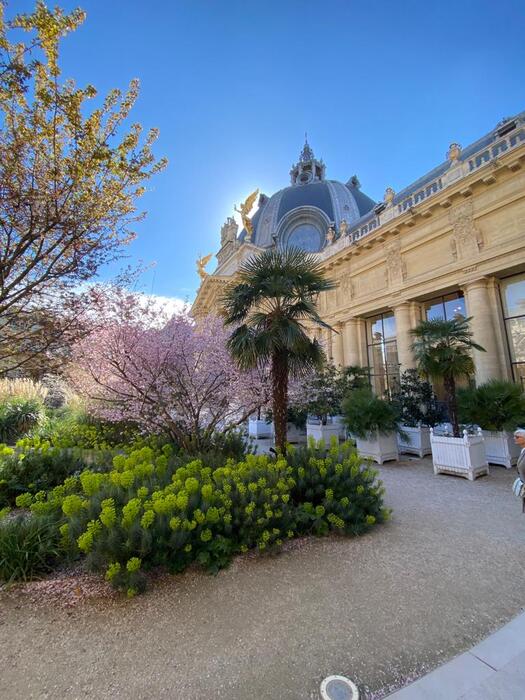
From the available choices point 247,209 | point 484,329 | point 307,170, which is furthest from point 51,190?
point 307,170

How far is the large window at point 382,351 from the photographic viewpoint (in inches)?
600

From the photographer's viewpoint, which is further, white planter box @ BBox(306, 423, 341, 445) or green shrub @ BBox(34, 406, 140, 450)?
white planter box @ BBox(306, 423, 341, 445)

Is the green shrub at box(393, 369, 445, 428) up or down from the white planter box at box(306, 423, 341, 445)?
up

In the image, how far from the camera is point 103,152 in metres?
4.61

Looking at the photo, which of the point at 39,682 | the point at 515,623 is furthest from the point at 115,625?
the point at 515,623

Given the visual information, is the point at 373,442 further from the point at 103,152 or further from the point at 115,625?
the point at 103,152

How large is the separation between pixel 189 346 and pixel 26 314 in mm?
3241

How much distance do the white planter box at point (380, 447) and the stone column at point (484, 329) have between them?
4.87 meters

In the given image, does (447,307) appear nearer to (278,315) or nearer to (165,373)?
(278,315)

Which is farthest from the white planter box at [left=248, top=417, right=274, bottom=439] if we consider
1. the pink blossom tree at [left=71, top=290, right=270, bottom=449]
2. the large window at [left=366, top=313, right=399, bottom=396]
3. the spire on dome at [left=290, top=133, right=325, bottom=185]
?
the spire on dome at [left=290, top=133, right=325, bottom=185]

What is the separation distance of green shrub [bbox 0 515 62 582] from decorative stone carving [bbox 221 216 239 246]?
3357cm

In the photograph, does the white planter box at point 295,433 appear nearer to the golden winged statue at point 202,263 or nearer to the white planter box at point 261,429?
the white planter box at point 261,429

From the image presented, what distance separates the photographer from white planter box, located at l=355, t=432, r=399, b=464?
Result: 27.7 feet

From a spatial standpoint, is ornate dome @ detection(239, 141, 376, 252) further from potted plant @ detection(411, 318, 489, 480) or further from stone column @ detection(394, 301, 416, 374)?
potted plant @ detection(411, 318, 489, 480)
